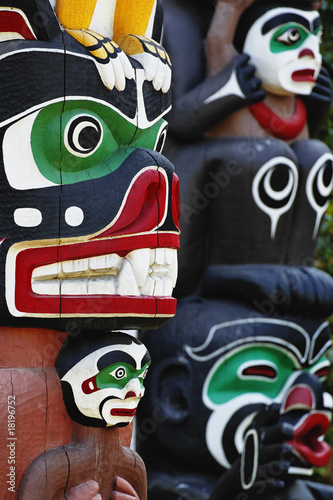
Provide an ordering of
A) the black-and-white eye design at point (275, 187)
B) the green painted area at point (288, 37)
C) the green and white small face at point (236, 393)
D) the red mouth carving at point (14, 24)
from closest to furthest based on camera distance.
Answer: the red mouth carving at point (14, 24) → the green and white small face at point (236, 393) → the black-and-white eye design at point (275, 187) → the green painted area at point (288, 37)

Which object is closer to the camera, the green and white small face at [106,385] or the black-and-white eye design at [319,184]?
the green and white small face at [106,385]

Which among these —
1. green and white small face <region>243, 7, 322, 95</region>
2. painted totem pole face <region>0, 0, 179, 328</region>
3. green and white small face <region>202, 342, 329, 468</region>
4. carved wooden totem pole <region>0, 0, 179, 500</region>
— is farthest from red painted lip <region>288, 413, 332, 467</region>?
painted totem pole face <region>0, 0, 179, 328</region>

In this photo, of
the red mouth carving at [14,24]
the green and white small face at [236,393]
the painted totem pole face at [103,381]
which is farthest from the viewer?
the green and white small face at [236,393]

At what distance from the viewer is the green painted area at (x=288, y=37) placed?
158 inches

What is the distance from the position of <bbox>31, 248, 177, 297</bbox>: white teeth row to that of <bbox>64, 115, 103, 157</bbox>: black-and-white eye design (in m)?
0.28

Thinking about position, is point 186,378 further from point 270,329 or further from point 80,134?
point 80,134

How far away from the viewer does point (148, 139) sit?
7.54 ft

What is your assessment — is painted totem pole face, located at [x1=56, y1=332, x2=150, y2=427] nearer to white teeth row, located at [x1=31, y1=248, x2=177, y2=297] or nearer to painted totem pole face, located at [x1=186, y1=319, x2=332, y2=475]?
white teeth row, located at [x1=31, y1=248, x2=177, y2=297]

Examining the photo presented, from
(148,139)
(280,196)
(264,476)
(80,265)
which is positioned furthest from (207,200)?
(80,265)

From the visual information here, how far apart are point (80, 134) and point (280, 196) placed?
1.99 meters

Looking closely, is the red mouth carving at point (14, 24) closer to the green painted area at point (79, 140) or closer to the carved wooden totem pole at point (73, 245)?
the carved wooden totem pole at point (73, 245)

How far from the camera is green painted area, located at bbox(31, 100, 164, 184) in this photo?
6.83 feet

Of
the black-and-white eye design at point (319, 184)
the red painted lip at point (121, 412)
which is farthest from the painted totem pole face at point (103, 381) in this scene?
the black-and-white eye design at point (319, 184)

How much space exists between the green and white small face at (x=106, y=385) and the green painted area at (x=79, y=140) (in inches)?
18.3
